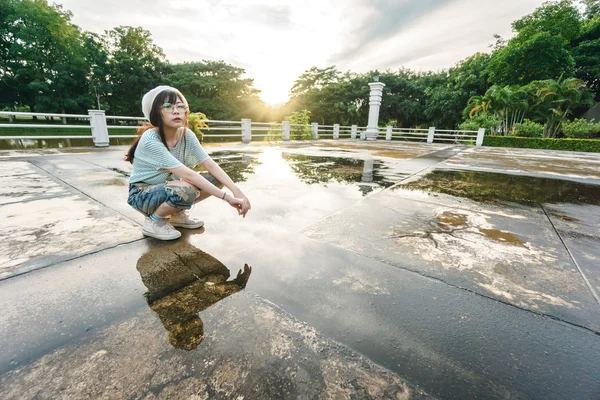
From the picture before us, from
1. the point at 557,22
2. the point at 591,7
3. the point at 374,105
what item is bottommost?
the point at 374,105

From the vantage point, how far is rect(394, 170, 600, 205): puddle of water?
11.0 ft

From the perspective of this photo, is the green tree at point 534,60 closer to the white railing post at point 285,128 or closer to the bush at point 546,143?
the bush at point 546,143

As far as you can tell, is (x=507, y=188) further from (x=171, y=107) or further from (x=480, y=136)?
(x=480, y=136)

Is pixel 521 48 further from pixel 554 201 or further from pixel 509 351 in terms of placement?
pixel 509 351

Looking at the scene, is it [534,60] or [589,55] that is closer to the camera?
[534,60]

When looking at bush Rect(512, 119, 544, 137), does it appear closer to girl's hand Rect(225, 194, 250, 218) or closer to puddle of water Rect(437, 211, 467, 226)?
puddle of water Rect(437, 211, 467, 226)

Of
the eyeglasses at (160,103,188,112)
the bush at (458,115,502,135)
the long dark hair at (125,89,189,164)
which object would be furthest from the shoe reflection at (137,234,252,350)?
the bush at (458,115,502,135)

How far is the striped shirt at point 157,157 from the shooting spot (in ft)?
5.58

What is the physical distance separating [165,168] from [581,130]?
2199cm

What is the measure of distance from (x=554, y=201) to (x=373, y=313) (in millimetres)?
3539

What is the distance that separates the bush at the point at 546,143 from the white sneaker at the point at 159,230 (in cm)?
1771

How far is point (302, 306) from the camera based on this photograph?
49.3 inches

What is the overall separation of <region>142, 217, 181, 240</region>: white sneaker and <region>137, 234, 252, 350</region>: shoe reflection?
0.34 ft

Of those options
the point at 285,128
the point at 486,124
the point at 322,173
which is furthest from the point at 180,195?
the point at 486,124
